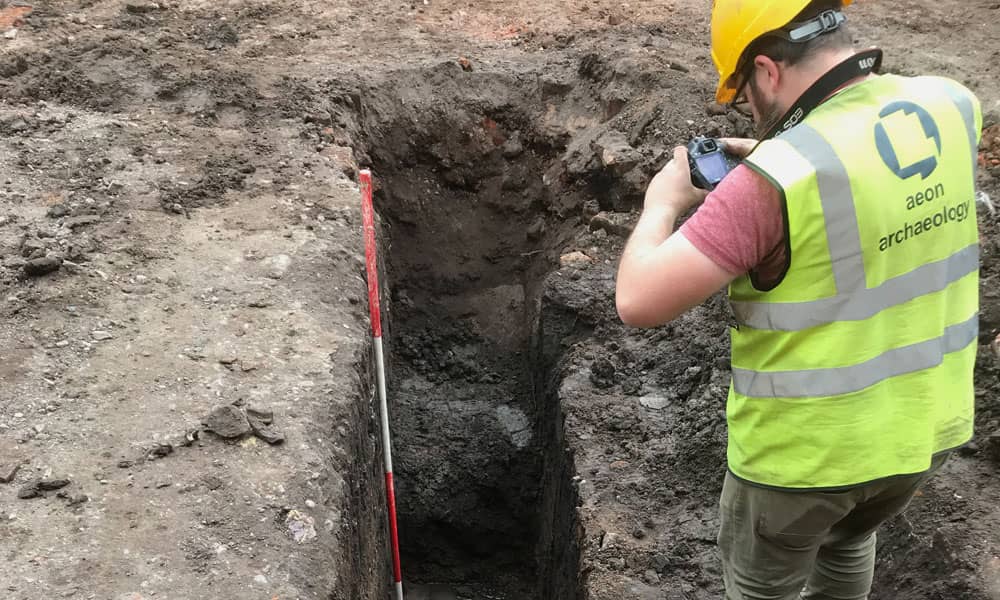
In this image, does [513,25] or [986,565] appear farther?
[513,25]

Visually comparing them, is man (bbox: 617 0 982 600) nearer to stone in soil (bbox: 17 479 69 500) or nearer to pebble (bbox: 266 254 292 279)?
stone in soil (bbox: 17 479 69 500)

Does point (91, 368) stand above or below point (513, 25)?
below

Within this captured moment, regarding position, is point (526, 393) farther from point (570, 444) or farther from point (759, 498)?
point (759, 498)

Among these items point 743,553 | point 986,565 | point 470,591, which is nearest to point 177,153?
point 470,591

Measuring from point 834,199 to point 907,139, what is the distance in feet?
0.77

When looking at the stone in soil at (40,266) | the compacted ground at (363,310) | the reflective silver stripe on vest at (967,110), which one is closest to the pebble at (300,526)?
the compacted ground at (363,310)

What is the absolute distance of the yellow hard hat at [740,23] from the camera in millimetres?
1893

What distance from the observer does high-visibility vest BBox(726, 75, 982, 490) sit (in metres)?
1.79

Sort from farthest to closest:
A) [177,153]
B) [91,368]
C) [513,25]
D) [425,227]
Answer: [513,25]
[425,227]
[177,153]
[91,368]

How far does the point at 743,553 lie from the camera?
228cm

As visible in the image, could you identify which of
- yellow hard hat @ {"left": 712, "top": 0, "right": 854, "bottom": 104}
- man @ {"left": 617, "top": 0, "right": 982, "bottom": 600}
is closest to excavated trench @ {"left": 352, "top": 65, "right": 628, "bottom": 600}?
man @ {"left": 617, "top": 0, "right": 982, "bottom": 600}

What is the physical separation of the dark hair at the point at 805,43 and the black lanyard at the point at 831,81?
0.17ft

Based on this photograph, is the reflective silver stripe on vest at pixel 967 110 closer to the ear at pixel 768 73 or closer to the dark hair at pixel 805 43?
the dark hair at pixel 805 43

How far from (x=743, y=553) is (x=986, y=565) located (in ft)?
3.74
